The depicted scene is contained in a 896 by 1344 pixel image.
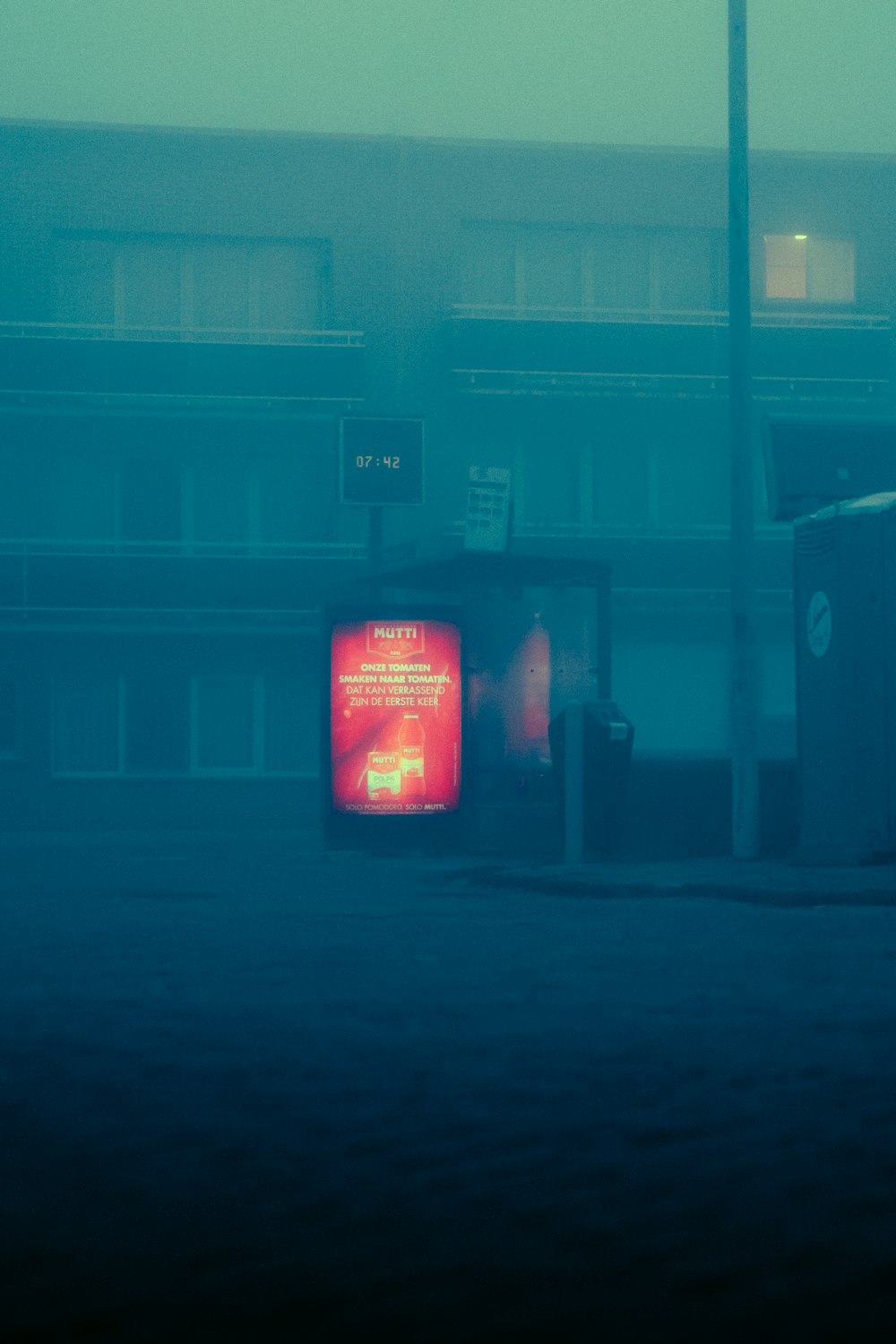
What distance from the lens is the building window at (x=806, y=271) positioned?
38438mm

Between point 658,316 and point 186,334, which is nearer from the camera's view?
point 186,334

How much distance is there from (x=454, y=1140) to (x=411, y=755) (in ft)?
54.4

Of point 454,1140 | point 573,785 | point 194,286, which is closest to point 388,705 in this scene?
point 573,785

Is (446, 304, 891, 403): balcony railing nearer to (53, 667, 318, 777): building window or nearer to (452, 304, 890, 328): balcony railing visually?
(452, 304, 890, 328): balcony railing

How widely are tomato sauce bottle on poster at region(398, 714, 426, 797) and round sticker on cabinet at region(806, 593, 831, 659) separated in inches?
251

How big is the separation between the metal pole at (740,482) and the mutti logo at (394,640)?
4.65 metres

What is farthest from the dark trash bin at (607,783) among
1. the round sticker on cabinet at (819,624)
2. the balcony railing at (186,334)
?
the balcony railing at (186,334)

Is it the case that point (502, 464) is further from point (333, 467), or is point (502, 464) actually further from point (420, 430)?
point (420, 430)

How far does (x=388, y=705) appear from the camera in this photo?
22.0 m

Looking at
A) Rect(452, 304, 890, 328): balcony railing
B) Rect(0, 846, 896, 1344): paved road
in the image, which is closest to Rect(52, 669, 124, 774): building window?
Rect(452, 304, 890, 328): balcony railing

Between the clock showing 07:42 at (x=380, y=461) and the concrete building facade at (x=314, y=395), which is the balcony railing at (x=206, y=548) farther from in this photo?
the clock showing 07:42 at (x=380, y=461)

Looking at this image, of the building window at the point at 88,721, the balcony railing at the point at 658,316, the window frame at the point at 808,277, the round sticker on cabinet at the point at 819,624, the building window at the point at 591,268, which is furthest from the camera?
the window frame at the point at 808,277

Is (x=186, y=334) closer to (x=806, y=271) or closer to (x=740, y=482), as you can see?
(x=806, y=271)

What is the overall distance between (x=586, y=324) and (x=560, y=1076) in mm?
31107
